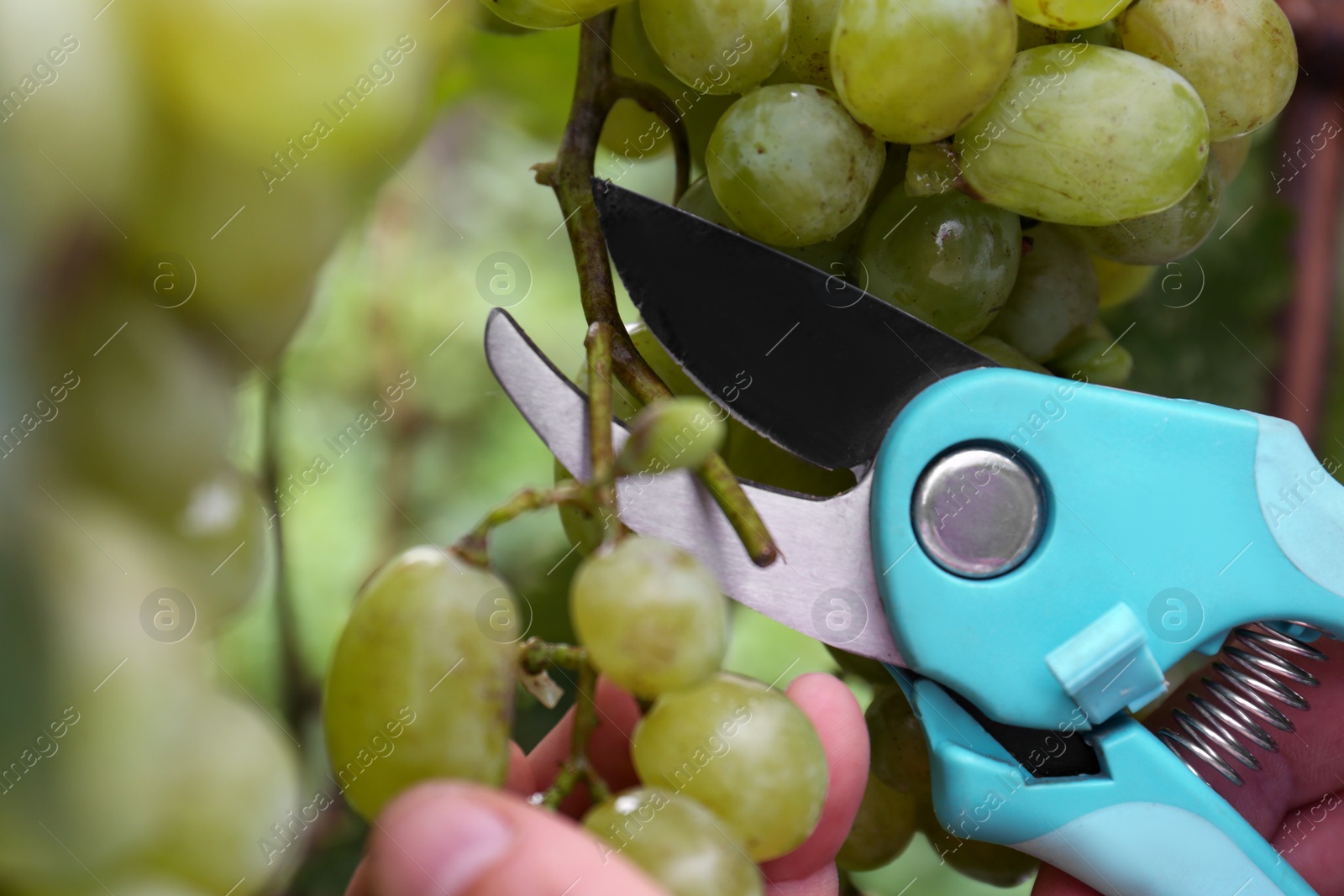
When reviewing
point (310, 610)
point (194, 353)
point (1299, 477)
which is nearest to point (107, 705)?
point (194, 353)

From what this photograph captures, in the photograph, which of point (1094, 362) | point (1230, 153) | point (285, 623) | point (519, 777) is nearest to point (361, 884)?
point (519, 777)

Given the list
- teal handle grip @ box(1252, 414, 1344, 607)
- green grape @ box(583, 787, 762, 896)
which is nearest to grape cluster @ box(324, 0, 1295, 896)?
green grape @ box(583, 787, 762, 896)

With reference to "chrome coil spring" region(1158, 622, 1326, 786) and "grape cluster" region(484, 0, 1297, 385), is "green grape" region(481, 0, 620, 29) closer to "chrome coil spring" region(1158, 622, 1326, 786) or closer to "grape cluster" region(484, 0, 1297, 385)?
"grape cluster" region(484, 0, 1297, 385)

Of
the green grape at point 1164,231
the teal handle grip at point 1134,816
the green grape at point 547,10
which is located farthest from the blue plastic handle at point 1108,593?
the green grape at point 547,10

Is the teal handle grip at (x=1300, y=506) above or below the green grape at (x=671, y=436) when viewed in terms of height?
below

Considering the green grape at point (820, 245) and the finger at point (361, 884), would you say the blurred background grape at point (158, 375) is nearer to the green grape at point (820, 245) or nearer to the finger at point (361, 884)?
the finger at point (361, 884)

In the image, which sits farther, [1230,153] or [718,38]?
[1230,153]

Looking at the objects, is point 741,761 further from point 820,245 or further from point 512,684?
point 820,245
